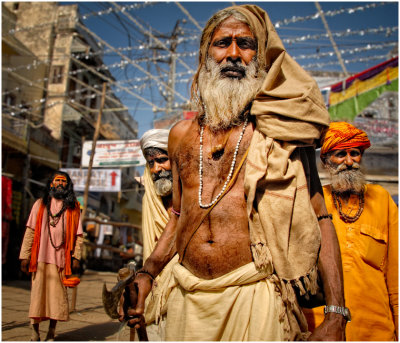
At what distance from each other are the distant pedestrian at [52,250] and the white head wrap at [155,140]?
5.25 ft

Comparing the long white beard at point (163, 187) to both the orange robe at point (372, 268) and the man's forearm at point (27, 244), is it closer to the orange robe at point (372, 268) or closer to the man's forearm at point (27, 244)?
the orange robe at point (372, 268)

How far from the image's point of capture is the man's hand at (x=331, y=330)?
59.0 inches

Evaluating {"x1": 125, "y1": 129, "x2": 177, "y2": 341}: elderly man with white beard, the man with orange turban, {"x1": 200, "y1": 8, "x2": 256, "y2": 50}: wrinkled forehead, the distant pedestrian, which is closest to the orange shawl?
the distant pedestrian

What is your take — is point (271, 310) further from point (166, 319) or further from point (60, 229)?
point (60, 229)

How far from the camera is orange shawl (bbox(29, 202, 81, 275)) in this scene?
16.8 feet

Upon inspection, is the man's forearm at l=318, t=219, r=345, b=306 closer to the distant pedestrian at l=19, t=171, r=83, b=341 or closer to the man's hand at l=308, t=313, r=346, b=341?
the man's hand at l=308, t=313, r=346, b=341

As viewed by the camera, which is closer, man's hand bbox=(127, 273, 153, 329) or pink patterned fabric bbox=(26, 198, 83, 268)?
man's hand bbox=(127, 273, 153, 329)

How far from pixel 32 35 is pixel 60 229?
69.5ft

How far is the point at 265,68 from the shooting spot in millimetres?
2047

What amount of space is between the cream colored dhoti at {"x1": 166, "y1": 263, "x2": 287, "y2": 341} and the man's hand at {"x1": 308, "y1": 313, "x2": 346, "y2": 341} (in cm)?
15

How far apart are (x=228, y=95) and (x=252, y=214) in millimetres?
663

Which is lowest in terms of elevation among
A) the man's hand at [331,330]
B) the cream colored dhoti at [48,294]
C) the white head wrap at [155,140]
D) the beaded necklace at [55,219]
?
the cream colored dhoti at [48,294]

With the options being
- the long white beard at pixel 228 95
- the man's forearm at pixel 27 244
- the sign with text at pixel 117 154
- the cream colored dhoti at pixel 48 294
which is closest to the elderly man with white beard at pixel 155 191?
the long white beard at pixel 228 95

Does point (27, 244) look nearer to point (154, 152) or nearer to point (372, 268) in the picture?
point (154, 152)
